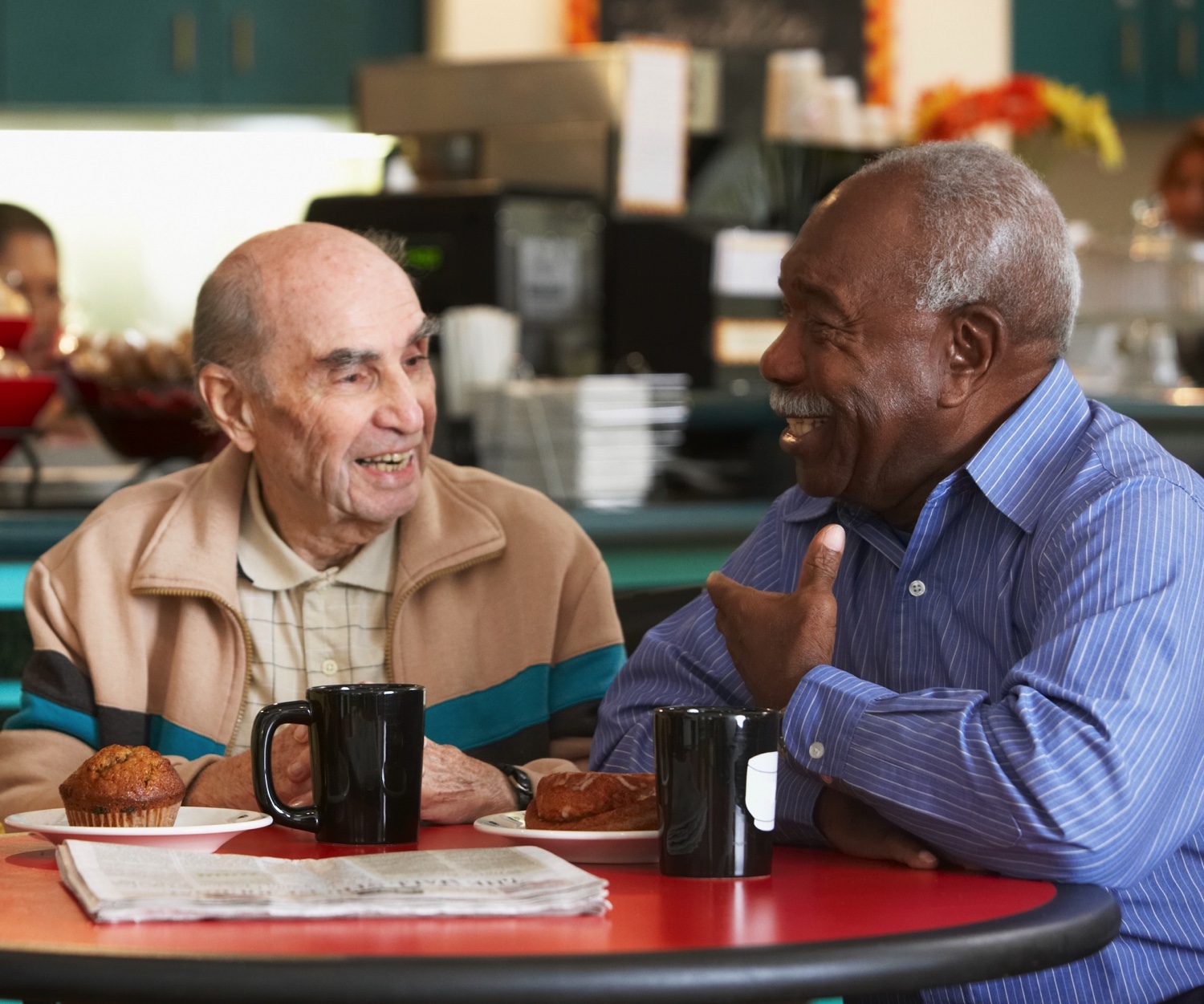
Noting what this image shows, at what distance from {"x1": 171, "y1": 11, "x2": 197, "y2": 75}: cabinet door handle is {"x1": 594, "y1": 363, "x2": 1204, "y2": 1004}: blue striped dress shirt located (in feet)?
16.6

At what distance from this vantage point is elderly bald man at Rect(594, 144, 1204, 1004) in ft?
3.70

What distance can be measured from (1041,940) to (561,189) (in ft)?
10.6

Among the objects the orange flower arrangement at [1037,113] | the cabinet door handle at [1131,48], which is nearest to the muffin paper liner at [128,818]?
the orange flower arrangement at [1037,113]

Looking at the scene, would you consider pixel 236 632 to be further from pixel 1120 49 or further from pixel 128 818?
pixel 1120 49

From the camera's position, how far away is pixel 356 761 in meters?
1.23

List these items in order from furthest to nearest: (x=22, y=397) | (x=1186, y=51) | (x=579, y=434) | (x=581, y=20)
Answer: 1. (x=1186, y=51)
2. (x=581, y=20)
3. (x=579, y=434)
4. (x=22, y=397)

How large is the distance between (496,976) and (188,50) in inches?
226

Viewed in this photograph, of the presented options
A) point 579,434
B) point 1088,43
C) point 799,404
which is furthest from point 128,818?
point 1088,43

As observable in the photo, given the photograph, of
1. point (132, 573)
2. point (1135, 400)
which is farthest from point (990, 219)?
point (1135, 400)

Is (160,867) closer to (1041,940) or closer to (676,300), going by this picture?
(1041,940)

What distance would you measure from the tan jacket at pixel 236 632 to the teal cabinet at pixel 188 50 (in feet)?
15.0

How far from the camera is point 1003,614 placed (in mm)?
1348

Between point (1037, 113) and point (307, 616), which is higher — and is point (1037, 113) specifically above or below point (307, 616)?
above

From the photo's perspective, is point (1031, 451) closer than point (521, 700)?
Yes
